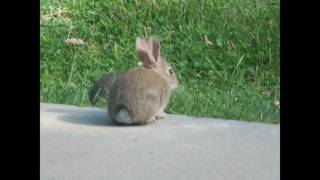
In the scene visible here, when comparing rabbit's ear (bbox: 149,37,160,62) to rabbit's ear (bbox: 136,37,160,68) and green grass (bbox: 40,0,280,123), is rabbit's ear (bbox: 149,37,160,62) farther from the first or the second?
green grass (bbox: 40,0,280,123)

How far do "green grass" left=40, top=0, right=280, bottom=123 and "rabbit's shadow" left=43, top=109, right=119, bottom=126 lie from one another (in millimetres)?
878

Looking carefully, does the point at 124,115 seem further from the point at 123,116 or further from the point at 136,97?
the point at 136,97

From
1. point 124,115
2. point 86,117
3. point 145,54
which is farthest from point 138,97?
point 145,54

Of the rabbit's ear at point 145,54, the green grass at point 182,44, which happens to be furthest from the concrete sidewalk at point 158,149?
the green grass at point 182,44

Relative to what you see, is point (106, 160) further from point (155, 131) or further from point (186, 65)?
point (186, 65)

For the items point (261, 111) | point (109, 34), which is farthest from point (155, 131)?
point (109, 34)

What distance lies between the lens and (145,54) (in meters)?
5.63

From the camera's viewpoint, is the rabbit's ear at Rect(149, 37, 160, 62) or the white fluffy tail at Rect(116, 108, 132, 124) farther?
the rabbit's ear at Rect(149, 37, 160, 62)

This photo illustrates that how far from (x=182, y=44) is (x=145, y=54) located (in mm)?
2429

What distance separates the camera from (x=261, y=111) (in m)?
6.09

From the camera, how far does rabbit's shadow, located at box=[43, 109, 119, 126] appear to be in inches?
204

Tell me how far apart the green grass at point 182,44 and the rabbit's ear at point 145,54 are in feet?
2.67

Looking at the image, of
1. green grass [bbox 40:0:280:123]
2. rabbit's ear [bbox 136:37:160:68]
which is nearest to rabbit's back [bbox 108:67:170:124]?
rabbit's ear [bbox 136:37:160:68]

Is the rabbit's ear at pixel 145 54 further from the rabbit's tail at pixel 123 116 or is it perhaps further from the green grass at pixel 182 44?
the green grass at pixel 182 44
